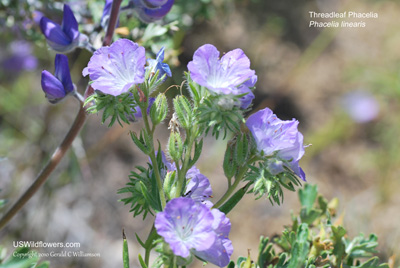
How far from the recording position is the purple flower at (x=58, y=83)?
151 cm

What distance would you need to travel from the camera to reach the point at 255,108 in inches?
146

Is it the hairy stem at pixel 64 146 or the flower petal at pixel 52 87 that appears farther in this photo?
the hairy stem at pixel 64 146

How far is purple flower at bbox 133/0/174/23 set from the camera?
1.66 m

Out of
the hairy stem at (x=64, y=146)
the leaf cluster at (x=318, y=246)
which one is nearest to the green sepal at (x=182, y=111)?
the leaf cluster at (x=318, y=246)

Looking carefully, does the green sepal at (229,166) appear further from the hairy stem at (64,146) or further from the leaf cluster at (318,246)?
the hairy stem at (64,146)

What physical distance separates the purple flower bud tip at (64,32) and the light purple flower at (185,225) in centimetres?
88

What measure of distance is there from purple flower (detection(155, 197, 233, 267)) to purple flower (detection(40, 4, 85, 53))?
88 cm

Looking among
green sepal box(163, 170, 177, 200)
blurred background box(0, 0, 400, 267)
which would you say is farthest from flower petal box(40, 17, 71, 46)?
green sepal box(163, 170, 177, 200)

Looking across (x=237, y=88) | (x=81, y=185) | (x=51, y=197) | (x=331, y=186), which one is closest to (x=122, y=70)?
(x=237, y=88)

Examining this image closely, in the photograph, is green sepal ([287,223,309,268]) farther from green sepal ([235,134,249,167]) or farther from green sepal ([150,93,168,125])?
green sepal ([150,93,168,125])

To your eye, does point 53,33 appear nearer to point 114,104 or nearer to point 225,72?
point 114,104

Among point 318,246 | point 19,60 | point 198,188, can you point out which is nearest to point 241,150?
point 198,188

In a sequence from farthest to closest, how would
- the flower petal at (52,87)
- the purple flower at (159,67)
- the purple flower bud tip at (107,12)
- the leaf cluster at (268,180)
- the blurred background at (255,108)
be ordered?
the blurred background at (255,108)
the purple flower bud tip at (107,12)
the flower petal at (52,87)
the purple flower at (159,67)
the leaf cluster at (268,180)

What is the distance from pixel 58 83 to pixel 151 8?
436 mm
